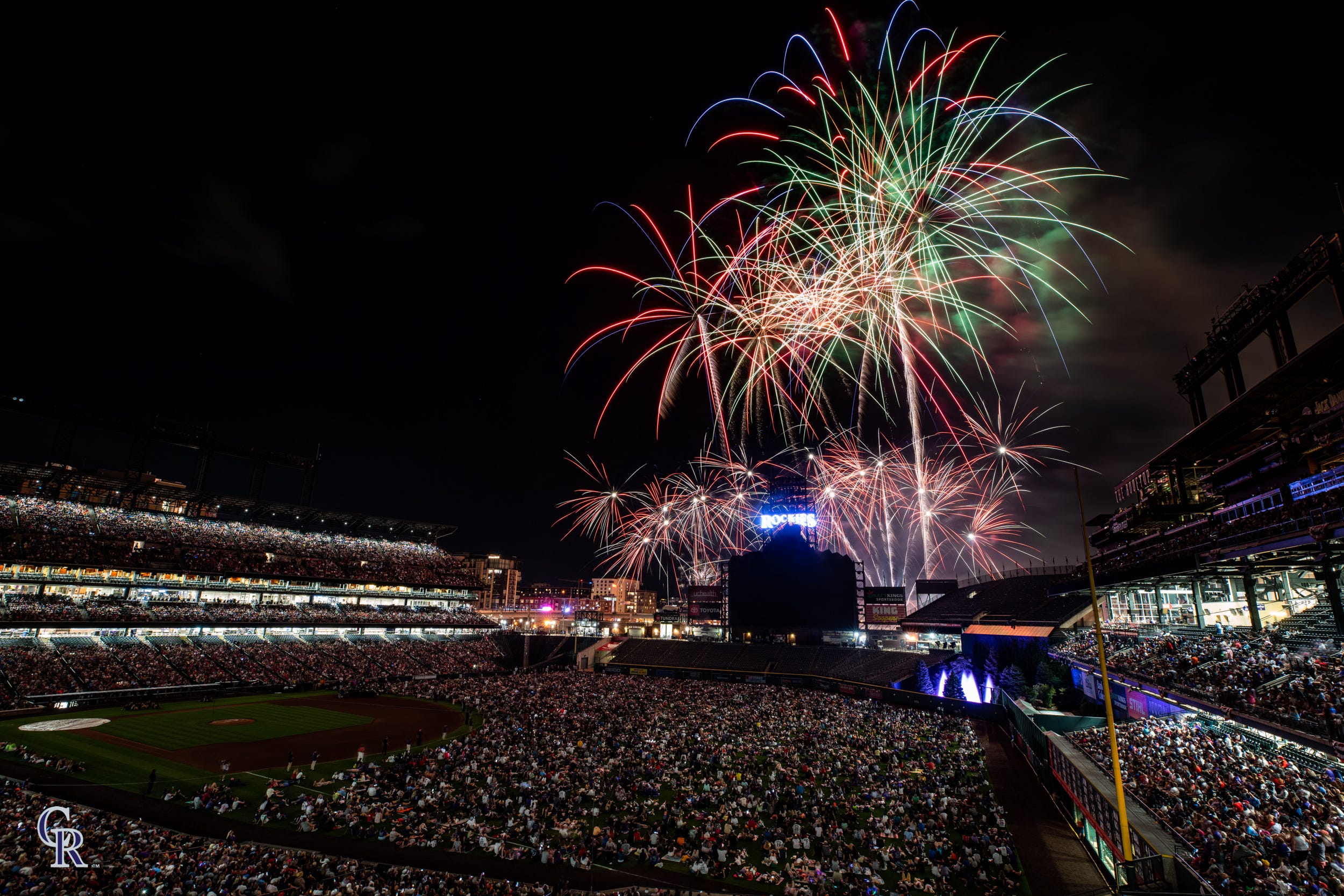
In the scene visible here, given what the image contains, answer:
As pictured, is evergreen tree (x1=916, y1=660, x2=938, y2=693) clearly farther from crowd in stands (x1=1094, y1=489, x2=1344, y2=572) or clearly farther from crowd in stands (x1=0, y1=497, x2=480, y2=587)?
crowd in stands (x1=0, y1=497, x2=480, y2=587)

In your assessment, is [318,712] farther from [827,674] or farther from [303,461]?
[303,461]

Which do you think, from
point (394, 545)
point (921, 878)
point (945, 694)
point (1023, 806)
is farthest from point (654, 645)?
point (921, 878)

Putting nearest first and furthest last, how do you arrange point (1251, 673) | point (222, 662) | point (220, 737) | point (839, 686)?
point (1251, 673), point (220, 737), point (222, 662), point (839, 686)

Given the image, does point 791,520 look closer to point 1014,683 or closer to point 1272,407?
point 1014,683

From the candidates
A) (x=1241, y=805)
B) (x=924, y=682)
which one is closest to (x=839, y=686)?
(x=924, y=682)

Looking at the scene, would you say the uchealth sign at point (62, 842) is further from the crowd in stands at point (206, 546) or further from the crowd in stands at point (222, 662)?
the crowd in stands at point (206, 546)

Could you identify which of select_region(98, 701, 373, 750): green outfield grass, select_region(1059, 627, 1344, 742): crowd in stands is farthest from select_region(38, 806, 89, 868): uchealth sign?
select_region(1059, 627, 1344, 742): crowd in stands
